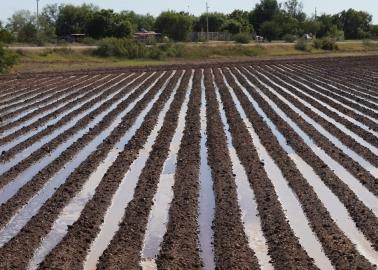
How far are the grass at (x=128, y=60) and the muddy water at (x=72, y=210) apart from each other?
92.7 feet

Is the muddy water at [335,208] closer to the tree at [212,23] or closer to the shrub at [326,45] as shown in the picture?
the shrub at [326,45]

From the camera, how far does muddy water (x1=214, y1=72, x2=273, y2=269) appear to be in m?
8.02

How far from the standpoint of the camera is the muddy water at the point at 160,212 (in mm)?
8164

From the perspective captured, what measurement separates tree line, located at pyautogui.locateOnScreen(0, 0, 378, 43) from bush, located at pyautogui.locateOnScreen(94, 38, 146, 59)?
10302 mm

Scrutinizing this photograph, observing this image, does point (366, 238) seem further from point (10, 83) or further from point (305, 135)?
point (10, 83)

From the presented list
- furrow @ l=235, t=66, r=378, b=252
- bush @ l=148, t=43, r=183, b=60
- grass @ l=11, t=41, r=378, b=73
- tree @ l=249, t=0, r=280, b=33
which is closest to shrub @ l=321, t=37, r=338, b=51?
grass @ l=11, t=41, r=378, b=73

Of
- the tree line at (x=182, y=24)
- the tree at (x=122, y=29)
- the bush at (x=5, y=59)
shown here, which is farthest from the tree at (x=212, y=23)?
the bush at (x=5, y=59)

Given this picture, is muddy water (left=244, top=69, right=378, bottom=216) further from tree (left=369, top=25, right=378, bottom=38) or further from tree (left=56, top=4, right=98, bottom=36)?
tree (left=369, top=25, right=378, bottom=38)

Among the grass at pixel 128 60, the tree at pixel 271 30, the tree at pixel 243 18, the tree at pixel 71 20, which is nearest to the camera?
the grass at pixel 128 60

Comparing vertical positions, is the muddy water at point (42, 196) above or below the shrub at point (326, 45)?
below

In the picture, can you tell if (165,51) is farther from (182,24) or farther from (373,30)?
(373,30)

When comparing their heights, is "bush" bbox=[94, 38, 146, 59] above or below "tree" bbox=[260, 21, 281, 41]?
below

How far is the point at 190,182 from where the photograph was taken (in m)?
11.5

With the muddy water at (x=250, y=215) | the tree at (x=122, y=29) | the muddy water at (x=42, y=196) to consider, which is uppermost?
the tree at (x=122, y=29)
